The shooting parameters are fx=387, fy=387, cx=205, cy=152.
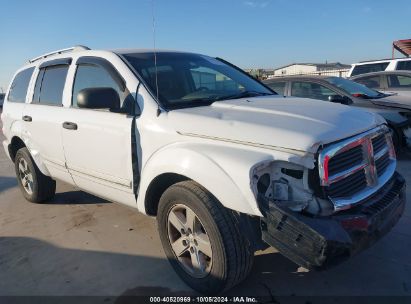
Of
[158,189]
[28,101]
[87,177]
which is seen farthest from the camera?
[28,101]

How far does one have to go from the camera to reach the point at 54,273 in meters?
3.40

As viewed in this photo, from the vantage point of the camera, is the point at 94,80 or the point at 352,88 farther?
the point at 352,88

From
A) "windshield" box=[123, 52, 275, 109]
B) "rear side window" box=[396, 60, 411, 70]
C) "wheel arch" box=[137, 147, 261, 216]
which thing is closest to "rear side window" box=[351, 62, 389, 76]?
"rear side window" box=[396, 60, 411, 70]

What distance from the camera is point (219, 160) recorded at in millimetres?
2506

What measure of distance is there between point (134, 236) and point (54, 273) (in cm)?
90

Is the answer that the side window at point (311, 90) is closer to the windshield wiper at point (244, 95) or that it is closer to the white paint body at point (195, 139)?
the windshield wiper at point (244, 95)

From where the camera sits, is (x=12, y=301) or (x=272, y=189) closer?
(x=272, y=189)

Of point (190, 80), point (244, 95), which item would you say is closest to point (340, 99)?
point (244, 95)

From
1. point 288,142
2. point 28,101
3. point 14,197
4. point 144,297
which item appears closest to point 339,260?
point 288,142

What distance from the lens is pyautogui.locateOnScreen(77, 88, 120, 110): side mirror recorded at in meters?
3.08

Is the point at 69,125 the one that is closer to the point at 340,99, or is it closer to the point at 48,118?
the point at 48,118

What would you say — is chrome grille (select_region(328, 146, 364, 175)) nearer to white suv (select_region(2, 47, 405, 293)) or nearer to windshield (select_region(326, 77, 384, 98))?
white suv (select_region(2, 47, 405, 293))

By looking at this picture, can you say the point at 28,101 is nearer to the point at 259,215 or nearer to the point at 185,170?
the point at 185,170

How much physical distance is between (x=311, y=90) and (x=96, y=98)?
5.18 meters
